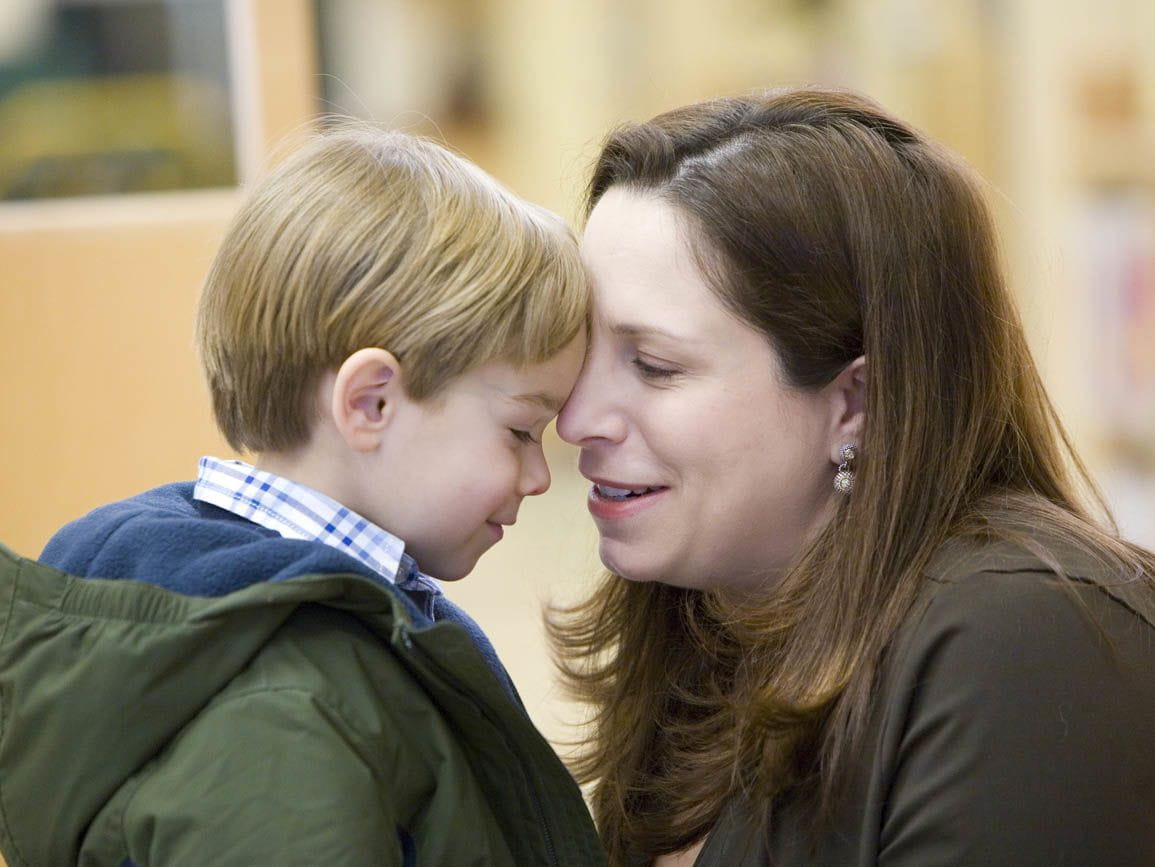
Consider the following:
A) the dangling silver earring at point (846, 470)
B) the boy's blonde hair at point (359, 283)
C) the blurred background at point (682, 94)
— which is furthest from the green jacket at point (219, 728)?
the blurred background at point (682, 94)

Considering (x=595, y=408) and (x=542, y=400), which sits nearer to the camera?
(x=542, y=400)

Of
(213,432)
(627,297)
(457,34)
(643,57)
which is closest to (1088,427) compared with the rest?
(643,57)

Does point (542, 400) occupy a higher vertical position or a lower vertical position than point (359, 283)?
lower

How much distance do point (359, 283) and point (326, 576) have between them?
1.10ft

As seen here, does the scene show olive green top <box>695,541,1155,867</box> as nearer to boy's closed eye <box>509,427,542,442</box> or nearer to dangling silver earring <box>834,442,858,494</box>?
dangling silver earring <box>834,442,858,494</box>

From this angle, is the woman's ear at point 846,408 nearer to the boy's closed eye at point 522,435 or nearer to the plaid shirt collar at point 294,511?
the boy's closed eye at point 522,435

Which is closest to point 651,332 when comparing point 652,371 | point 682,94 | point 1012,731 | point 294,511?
point 652,371

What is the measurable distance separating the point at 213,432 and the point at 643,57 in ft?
9.26

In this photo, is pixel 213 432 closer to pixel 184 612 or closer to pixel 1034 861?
pixel 184 612

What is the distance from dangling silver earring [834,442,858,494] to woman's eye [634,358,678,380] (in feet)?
0.76

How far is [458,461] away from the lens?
63.2 inches

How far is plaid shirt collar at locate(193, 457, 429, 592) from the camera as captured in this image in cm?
154

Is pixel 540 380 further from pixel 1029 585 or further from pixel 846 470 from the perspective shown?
pixel 1029 585

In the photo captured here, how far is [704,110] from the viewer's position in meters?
1.85
